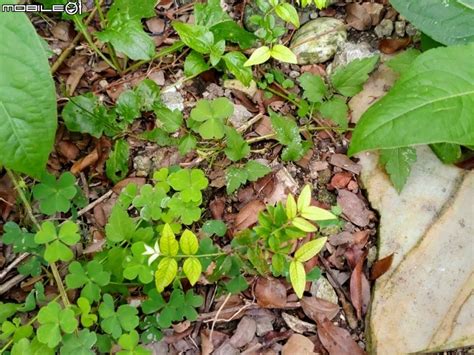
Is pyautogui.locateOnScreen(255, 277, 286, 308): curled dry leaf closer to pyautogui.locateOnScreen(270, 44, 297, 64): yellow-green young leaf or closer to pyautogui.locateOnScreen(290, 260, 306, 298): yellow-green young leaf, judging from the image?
pyautogui.locateOnScreen(290, 260, 306, 298): yellow-green young leaf

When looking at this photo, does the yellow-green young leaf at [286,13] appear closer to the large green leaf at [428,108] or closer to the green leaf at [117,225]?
the large green leaf at [428,108]

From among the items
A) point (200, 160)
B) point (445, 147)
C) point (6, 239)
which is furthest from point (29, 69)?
point (445, 147)

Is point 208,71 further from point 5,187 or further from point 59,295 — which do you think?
point 59,295

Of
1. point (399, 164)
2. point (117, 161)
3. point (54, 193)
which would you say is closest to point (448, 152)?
point (399, 164)

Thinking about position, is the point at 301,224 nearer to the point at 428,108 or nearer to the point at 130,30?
the point at 428,108

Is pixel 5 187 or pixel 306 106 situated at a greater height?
pixel 306 106

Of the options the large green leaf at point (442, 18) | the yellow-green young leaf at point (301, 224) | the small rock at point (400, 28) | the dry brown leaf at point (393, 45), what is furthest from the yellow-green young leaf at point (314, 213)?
the small rock at point (400, 28)
